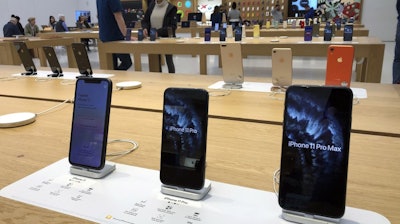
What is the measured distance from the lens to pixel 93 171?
784 mm

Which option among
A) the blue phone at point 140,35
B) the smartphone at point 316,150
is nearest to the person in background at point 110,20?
the blue phone at point 140,35

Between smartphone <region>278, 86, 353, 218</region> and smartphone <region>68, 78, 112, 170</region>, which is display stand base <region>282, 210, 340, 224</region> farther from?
smartphone <region>68, 78, 112, 170</region>

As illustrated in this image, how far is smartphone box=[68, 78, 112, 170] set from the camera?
30.4 inches

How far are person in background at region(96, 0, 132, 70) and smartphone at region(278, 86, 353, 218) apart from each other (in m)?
3.59

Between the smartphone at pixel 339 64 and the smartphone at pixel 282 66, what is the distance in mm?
180

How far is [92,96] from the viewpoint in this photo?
0.81m

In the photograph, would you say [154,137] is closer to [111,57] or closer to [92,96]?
[92,96]

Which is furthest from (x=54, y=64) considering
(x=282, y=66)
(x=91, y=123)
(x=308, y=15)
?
(x=308, y=15)

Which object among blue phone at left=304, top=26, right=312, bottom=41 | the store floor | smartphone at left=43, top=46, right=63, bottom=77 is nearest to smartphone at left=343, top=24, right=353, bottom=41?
blue phone at left=304, top=26, right=312, bottom=41

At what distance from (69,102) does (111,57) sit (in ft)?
9.32

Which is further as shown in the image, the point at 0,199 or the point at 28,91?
the point at 28,91

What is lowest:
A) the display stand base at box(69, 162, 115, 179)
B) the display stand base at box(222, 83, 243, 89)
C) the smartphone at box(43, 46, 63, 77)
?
the display stand base at box(69, 162, 115, 179)

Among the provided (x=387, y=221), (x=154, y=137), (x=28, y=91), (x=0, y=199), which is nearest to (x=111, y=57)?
(x=28, y=91)

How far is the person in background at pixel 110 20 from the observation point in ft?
12.5
